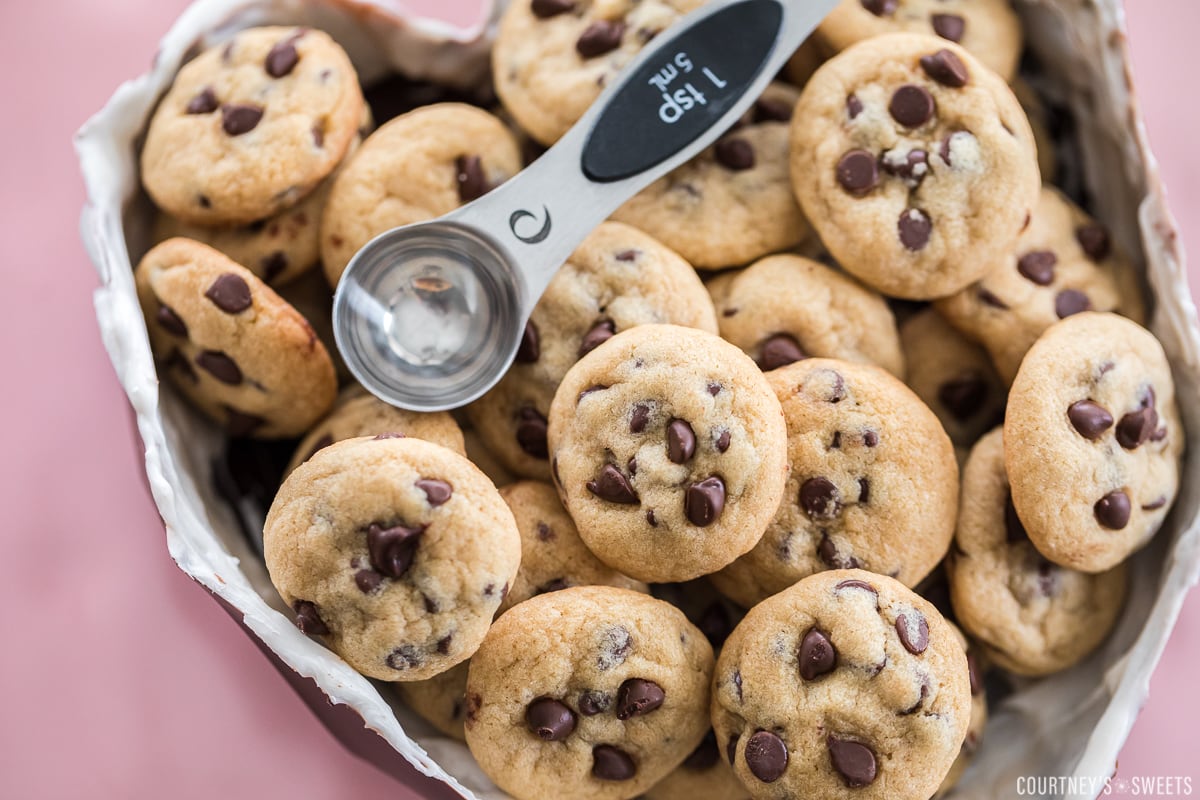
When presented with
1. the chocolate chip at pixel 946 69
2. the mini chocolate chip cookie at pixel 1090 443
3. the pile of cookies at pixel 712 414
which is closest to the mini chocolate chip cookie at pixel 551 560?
the pile of cookies at pixel 712 414

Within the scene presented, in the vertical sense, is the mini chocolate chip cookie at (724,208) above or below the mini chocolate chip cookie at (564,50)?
below

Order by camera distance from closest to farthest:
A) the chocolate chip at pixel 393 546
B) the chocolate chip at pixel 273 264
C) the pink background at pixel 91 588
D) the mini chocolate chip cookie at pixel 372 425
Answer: the chocolate chip at pixel 393 546 → the mini chocolate chip cookie at pixel 372 425 → the chocolate chip at pixel 273 264 → the pink background at pixel 91 588

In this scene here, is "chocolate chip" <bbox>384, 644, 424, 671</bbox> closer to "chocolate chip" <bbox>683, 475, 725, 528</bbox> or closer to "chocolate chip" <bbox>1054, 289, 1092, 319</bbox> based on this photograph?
"chocolate chip" <bbox>683, 475, 725, 528</bbox>

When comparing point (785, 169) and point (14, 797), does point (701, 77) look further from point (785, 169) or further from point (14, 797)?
point (14, 797)

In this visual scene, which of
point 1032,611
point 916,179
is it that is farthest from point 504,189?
point 1032,611

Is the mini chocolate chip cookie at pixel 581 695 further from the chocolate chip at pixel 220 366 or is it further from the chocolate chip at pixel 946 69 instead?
the chocolate chip at pixel 946 69

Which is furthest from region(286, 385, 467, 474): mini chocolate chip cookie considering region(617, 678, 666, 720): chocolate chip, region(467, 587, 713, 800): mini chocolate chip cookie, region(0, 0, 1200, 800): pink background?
region(0, 0, 1200, 800): pink background
